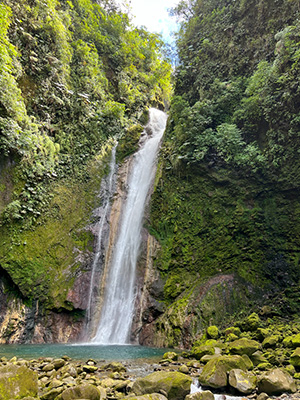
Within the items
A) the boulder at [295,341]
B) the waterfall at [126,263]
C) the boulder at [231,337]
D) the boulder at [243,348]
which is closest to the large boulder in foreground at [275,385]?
the boulder at [243,348]

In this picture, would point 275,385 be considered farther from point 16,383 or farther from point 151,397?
point 16,383

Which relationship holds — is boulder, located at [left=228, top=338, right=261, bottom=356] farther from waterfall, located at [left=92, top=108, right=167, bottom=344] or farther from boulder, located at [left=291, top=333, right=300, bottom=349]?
waterfall, located at [left=92, top=108, right=167, bottom=344]

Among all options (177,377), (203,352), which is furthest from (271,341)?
(177,377)

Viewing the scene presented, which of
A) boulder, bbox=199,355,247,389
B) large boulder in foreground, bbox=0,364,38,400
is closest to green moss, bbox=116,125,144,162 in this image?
boulder, bbox=199,355,247,389

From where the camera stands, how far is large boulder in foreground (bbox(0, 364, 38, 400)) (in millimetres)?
3051

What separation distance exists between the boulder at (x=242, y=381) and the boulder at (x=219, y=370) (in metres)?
0.13

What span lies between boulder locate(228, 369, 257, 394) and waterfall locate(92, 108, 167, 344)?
253 inches

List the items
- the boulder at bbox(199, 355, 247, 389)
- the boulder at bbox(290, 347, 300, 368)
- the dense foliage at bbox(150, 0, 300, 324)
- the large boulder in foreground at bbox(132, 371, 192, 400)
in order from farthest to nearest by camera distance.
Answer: the dense foliage at bbox(150, 0, 300, 324) → the boulder at bbox(290, 347, 300, 368) → the boulder at bbox(199, 355, 247, 389) → the large boulder in foreground at bbox(132, 371, 192, 400)

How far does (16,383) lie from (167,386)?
199 centimetres

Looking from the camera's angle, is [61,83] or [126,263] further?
[61,83]

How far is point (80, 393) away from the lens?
10.7 ft

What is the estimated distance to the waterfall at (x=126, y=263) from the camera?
33.1 feet

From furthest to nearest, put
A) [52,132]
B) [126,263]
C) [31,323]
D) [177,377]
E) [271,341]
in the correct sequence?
[52,132] < [126,263] < [31,323] < [271,341] < [177,377]

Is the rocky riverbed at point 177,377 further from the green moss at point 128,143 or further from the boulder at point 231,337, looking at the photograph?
the green moss at point 128,143
